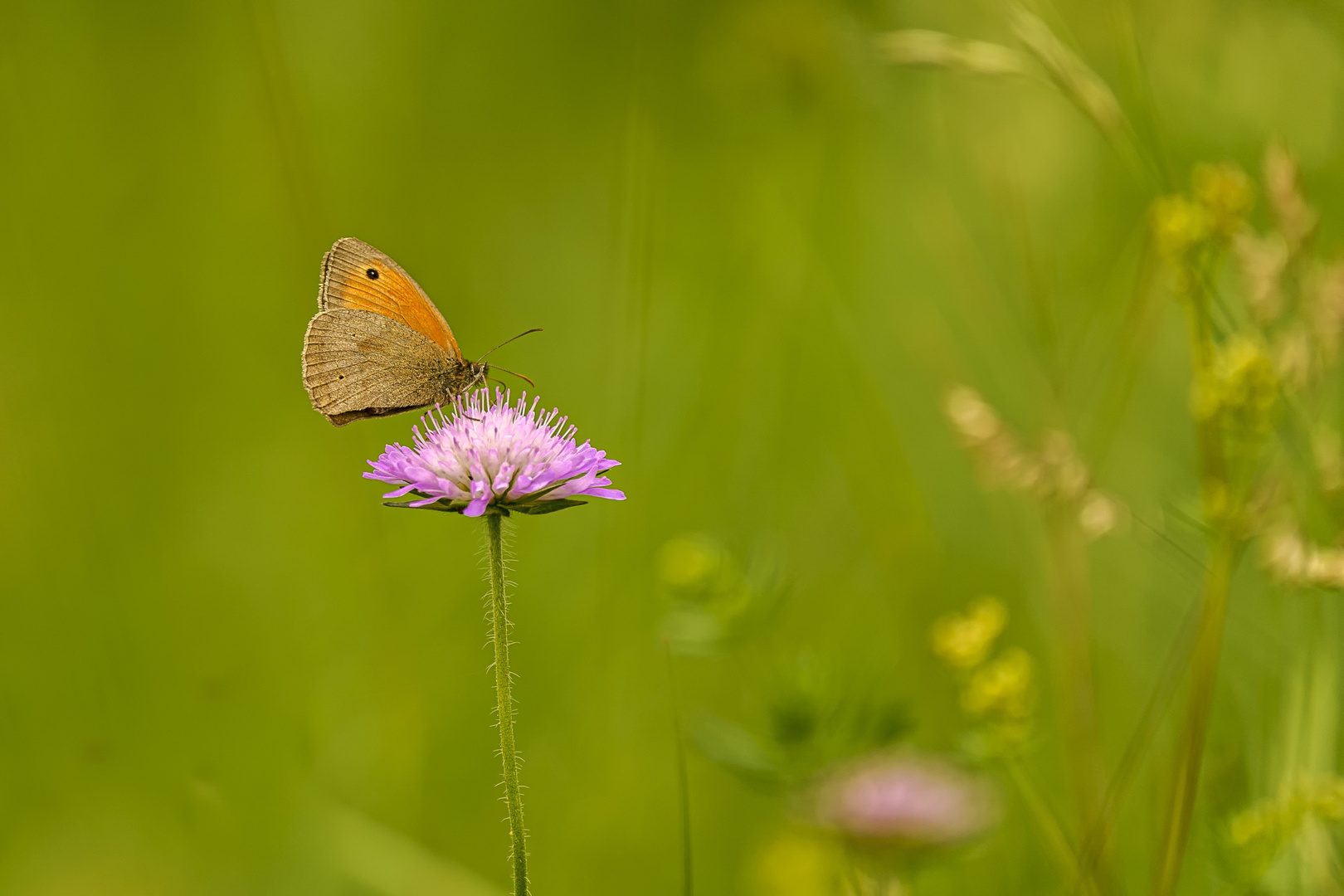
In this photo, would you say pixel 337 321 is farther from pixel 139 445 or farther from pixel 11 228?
pixel 11 228

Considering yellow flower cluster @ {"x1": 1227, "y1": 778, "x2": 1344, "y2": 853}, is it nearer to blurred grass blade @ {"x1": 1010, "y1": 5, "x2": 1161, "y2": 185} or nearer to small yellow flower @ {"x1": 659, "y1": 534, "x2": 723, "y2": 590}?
small yellow flower @ {"x1": 659, "y1": 534, "x2": 723, "y2": 590}

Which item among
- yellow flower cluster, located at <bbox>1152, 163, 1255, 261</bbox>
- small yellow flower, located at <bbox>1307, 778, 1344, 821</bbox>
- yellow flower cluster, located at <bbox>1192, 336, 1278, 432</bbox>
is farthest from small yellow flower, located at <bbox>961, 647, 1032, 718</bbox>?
yellow flower cluster, located at <bbox>1152, 163, 1255, 261</bbox>

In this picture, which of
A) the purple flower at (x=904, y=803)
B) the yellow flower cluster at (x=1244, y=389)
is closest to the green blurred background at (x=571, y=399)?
the purple flower at (x=904, y=803)

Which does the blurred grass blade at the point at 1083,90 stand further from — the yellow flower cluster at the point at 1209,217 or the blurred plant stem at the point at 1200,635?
the blurred plant stem at the point at 1200,635

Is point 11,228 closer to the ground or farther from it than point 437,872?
farther from it

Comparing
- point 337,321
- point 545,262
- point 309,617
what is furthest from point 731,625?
point 545,262

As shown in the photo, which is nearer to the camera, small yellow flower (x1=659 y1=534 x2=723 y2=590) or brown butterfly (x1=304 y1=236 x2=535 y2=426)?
small yellow flower (x1=659 y1=534 x2=723 y2=590)
